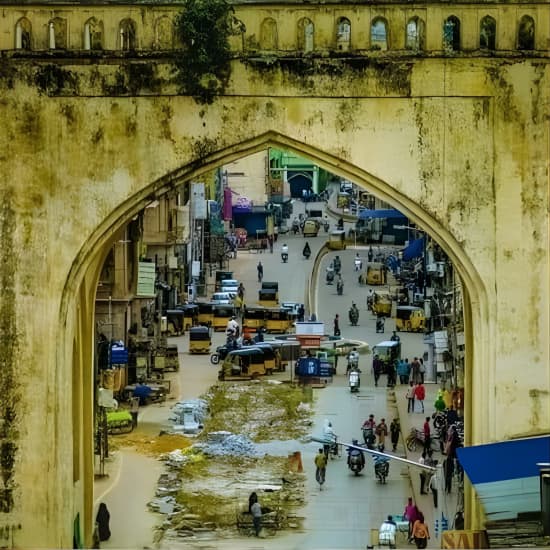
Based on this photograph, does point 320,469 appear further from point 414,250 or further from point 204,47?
point 414,250

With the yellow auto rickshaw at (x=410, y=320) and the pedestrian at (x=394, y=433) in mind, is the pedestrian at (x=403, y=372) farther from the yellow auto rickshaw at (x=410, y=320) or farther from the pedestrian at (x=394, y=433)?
the yellow auto rickshaw at (x=410, y=320)

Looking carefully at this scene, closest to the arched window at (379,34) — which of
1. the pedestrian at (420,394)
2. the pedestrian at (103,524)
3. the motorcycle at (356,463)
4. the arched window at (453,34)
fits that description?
the arched window at (453,34)

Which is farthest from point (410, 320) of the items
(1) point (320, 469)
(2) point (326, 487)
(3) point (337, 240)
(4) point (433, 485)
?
(4) point (433, 485)

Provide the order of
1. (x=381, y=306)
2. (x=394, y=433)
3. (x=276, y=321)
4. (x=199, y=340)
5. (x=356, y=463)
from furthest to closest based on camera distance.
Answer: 1. (x=381, y=306)
2. (x=276, y=321)
3. (x=199, y=340)
4. (x=394, y=433)
5. (x=356, y=463)

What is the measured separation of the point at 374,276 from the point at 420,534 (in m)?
30.6

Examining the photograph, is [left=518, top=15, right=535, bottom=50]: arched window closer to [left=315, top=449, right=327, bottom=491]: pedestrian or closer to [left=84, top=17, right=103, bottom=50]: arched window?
[left=84, top=17, right=103, bottom=50]: arched window

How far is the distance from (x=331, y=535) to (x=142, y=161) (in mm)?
7660

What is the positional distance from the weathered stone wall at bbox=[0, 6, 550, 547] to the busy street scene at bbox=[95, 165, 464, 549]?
4.07m

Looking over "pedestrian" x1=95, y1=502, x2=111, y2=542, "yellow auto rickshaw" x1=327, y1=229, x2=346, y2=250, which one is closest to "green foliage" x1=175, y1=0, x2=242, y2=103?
"pedestrian" x1=95, y1=502, x2=111, y2=542

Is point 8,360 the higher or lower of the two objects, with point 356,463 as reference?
higher

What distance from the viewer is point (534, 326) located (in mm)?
16266

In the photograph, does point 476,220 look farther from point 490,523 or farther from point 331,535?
point 331,535

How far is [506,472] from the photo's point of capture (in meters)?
16.1

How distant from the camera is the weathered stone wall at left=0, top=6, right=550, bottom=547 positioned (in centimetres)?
1602
